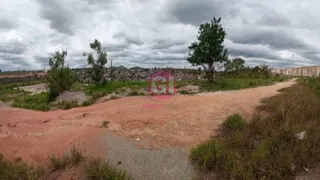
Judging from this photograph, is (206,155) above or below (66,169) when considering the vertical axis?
above

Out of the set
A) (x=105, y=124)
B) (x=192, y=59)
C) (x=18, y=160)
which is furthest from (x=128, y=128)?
(x=192, y=59)

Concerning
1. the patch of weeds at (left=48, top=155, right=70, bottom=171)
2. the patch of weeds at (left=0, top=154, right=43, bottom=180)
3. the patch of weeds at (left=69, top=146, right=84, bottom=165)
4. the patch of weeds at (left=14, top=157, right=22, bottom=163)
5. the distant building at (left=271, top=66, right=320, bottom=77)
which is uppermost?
the distant building at (left=271, top=66, right=320, bottom=77)

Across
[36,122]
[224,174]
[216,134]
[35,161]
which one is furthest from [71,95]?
[224,174]

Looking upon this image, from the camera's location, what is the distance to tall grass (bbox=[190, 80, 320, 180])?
3883mm

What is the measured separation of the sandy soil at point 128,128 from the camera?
5.54 metres

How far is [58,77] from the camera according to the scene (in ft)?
53.6

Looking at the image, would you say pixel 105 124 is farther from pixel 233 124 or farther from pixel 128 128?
pixel 233 124

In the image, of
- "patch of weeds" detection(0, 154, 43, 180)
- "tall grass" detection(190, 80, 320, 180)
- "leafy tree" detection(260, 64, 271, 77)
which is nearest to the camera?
"tall grass" detection(190, 80, 320, 180)

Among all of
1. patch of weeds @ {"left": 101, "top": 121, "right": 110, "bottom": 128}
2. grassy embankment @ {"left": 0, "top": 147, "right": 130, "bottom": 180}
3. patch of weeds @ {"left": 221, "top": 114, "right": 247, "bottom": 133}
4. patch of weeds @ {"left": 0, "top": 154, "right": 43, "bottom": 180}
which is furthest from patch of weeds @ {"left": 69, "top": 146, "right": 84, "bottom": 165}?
patch of weeds @ {"left": 221, "top": 114, "right": 247, "bottom": 133}

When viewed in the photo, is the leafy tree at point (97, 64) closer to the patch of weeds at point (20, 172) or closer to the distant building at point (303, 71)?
the patch of weeds at point (20, 172)

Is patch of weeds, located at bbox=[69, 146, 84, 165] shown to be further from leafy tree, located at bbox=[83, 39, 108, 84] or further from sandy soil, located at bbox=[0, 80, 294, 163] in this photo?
leafy tree, located at bbox=[83, 39, 108, 84]

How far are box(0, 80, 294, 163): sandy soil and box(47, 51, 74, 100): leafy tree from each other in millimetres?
7187

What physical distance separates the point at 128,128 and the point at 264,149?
3274mm

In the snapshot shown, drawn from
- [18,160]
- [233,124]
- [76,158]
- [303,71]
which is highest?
[303,71]
